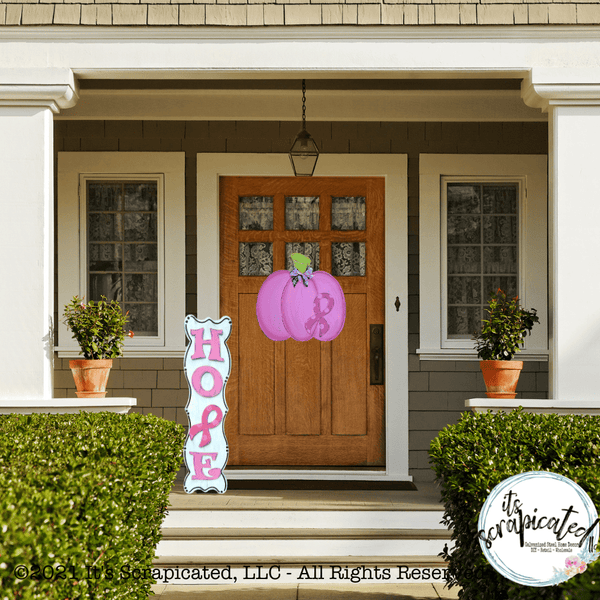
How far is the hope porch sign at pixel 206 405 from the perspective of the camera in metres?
4.66

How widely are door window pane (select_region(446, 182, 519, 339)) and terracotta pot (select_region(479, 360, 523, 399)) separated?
94 cm

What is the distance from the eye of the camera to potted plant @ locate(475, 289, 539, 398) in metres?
4.75

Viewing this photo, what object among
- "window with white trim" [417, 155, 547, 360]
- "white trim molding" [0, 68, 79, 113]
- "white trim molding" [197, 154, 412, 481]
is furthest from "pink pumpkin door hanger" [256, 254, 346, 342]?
"white trim molding" [0, 68, 79, 113]

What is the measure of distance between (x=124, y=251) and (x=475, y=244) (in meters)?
2.90

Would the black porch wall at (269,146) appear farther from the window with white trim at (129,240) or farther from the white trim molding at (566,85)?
the white trim molding at (566,85)

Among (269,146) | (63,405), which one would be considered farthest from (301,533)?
(269,146)

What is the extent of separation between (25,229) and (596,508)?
3.58 meters

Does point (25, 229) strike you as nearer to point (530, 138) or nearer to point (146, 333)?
point (146, 333)

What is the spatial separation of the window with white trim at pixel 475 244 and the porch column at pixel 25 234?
9.42ft

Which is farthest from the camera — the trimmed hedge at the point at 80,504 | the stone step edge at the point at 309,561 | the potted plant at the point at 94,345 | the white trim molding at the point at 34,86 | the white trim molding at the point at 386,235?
the white trim molding at the point at 386,235

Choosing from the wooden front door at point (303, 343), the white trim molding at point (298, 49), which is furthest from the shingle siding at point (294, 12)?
the wooden front door at point (303, 343)

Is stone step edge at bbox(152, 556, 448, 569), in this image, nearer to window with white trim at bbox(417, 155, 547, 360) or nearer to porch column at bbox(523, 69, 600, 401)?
porch column at bbox(523, 69, 600, 401)

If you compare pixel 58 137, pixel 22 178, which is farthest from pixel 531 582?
pixel 58 137

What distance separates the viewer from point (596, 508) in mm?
2359
